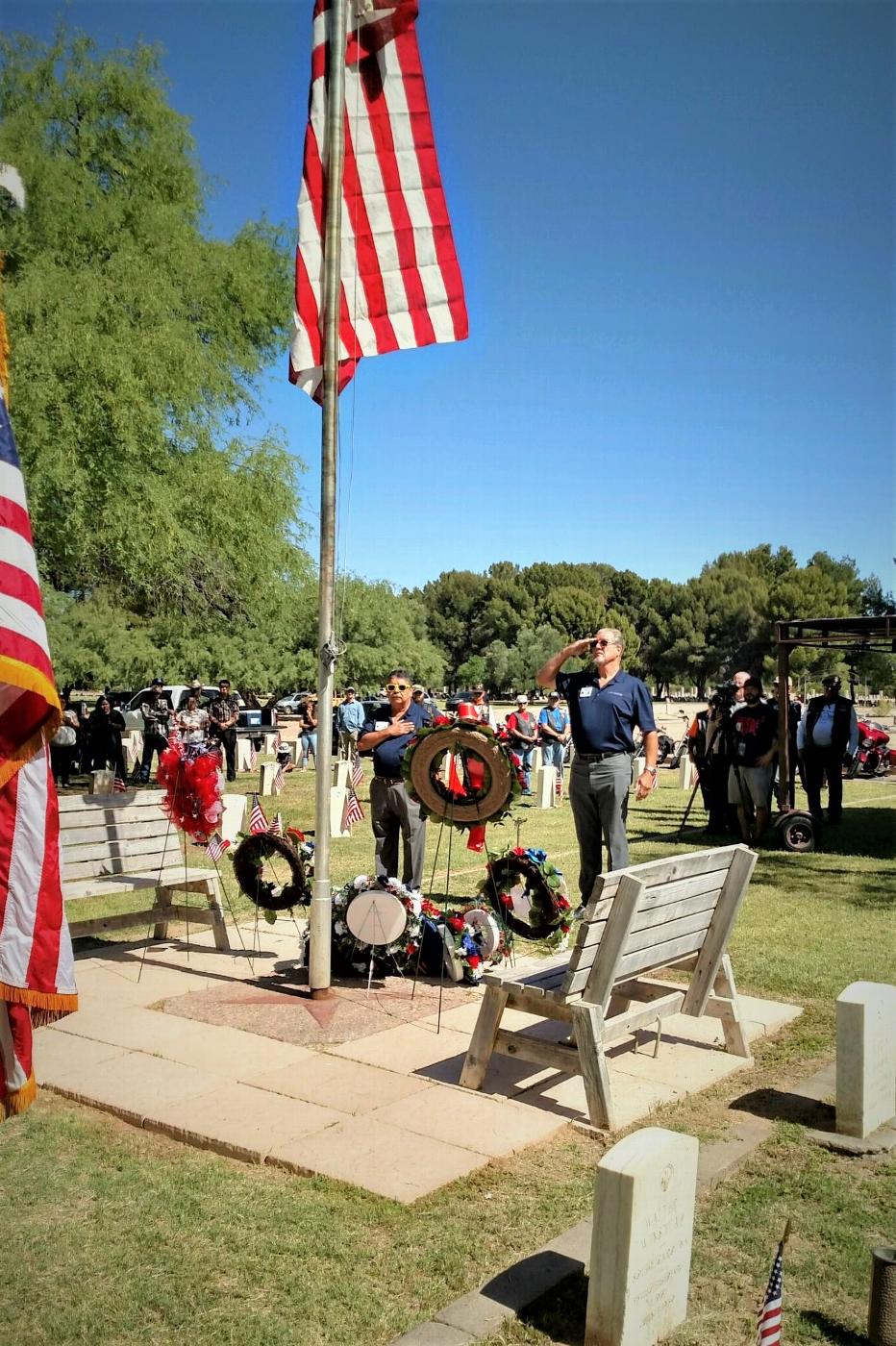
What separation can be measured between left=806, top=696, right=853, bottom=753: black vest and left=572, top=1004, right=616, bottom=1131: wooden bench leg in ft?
34.8

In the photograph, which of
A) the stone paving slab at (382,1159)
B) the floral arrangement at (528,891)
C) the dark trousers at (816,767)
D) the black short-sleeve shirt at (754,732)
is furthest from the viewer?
the dark trousers at (816,767)

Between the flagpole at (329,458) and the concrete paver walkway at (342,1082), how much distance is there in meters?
0.94

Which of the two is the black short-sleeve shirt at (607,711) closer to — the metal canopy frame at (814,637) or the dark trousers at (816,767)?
the metal canopy frame at (814,637)

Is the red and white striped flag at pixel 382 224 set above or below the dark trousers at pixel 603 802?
above

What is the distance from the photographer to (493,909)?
24.1 ft

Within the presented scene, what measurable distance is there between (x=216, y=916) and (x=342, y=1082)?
109 inches

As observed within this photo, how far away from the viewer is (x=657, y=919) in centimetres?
509

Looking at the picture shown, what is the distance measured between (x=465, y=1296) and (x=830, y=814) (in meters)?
13.3

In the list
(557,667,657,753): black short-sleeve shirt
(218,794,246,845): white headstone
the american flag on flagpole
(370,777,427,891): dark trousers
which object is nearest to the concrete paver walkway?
(370,777,427,891): dark trousers

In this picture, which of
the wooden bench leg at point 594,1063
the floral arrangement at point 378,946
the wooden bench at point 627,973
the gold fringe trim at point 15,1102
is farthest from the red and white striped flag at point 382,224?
the gold fringe trim at point 15,1102

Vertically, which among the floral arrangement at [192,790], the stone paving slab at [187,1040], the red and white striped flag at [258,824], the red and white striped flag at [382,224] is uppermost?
the red and white striped flag at [382,224]

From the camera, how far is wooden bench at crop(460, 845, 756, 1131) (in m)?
4.75

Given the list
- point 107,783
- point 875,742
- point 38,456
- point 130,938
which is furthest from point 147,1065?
point 875,742

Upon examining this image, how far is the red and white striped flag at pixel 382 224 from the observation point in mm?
6422
